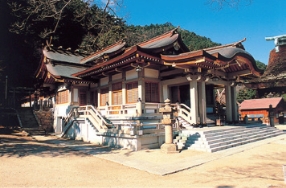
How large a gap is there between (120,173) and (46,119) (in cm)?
1583

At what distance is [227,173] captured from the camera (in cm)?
663

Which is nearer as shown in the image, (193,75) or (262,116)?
(193,75)

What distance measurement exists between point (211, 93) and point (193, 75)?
5.47 metres

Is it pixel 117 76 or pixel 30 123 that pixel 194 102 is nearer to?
pixel 117 76

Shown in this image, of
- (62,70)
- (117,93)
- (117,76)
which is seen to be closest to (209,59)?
(117,76)

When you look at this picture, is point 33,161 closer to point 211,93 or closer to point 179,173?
point 179,173

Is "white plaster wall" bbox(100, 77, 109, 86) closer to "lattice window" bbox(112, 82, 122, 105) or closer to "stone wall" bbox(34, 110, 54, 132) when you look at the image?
"lattice window" bbox(112, 82, 122, 105)

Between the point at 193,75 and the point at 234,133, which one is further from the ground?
the point at 193,75

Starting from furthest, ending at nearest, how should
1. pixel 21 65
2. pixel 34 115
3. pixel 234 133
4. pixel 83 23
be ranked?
pixel 83 23 < pixel 21 65 < pixel 34 115 < pixel 234 133

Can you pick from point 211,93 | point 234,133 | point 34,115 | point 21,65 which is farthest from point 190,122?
point 21,65

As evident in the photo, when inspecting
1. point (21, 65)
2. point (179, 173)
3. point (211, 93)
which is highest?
point (21, 65)

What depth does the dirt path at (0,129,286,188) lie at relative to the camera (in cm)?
577

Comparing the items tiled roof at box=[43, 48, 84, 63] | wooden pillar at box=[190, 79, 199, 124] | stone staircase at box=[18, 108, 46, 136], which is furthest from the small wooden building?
stone staircase at box=[18, 108, 46, 136]

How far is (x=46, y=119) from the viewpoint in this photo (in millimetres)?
20422
